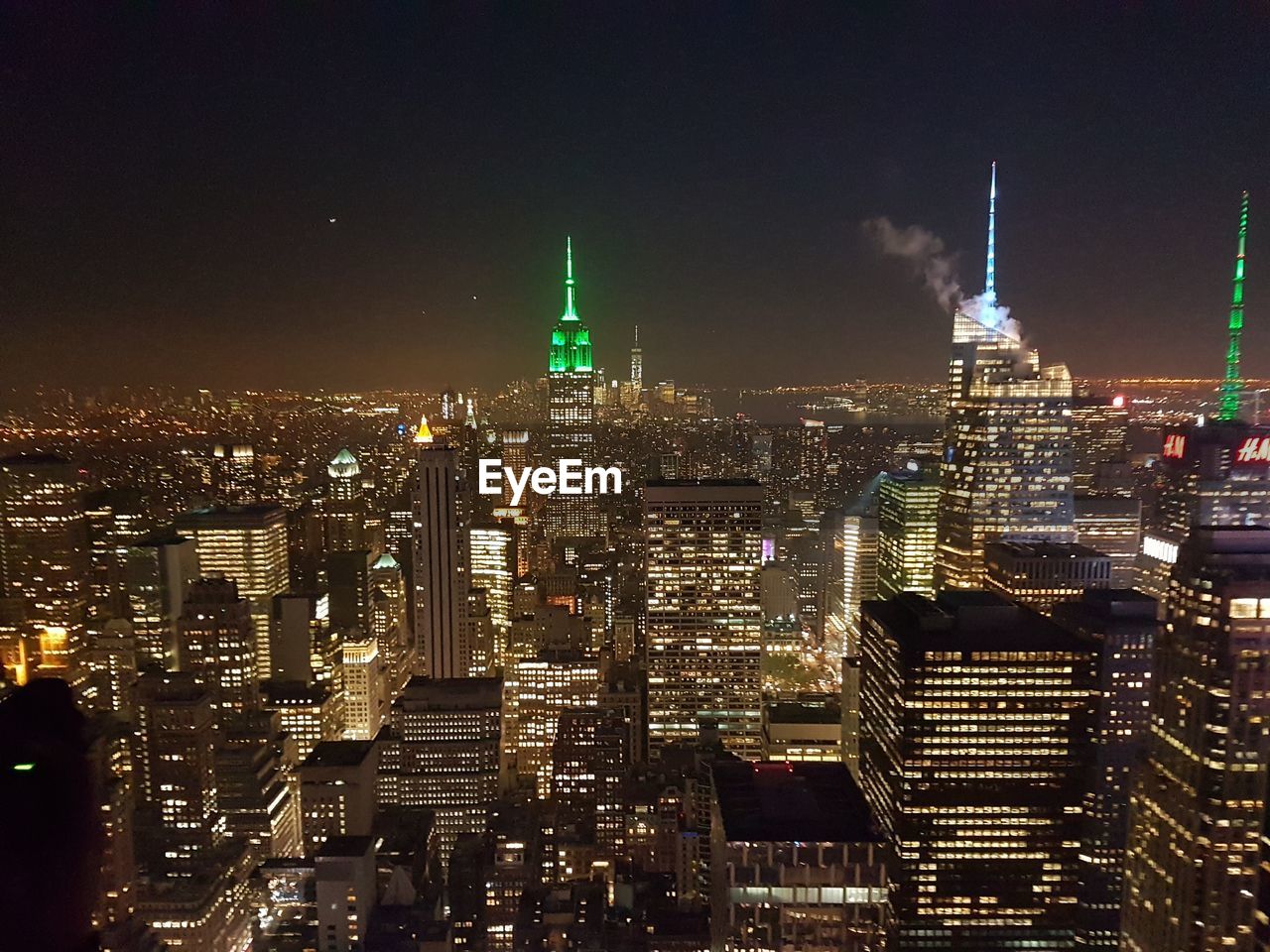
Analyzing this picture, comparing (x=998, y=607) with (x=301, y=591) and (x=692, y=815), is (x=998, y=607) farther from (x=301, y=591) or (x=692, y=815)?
(x=301, y=591)

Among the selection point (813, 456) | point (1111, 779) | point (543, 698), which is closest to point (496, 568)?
point (543, 698)

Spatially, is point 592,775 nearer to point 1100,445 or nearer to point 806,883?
point 806,883

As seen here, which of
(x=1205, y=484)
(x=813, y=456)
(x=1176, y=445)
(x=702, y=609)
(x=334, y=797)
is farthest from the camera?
(x=702, y=609)

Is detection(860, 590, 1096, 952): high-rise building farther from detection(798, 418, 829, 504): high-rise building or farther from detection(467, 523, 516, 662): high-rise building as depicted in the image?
detection(467, 523, 516, 662): high-rise building

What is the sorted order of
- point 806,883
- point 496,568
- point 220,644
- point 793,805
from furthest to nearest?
point 496,568 → point 220,644 → point 793,805 → point 806,883

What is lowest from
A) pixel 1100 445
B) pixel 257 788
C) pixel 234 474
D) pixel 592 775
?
pixel 592 775

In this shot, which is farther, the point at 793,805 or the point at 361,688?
the point at 361,688

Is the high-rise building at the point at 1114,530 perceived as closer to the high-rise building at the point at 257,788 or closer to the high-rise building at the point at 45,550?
the high-rise building at the point at 45,550
